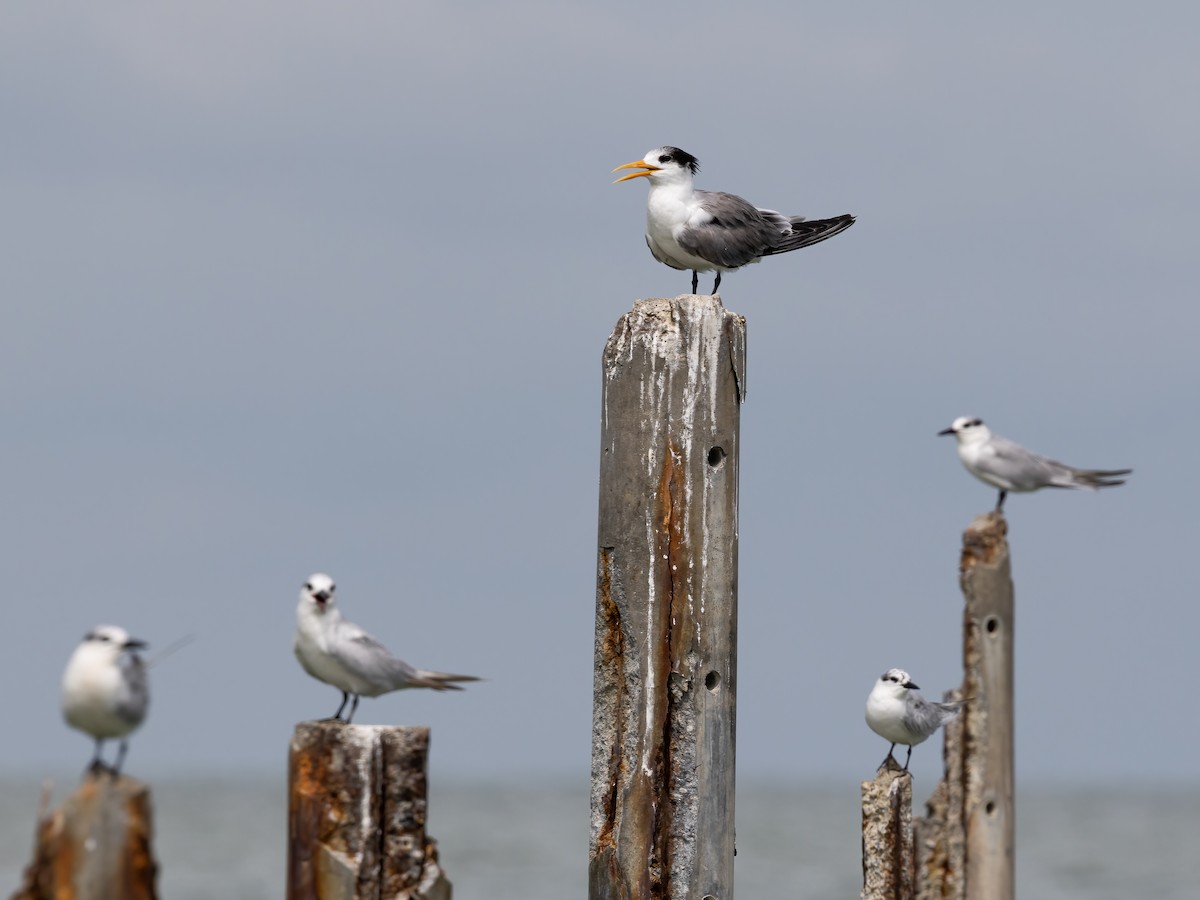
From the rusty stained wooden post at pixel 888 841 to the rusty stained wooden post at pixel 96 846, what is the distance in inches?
193

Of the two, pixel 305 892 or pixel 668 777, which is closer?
pixel 305 892

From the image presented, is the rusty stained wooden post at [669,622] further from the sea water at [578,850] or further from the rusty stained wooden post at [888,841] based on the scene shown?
the sea water at [578,850]

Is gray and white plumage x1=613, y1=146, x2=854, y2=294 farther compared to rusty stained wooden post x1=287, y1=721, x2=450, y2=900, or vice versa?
gray and white plumage x1=613, y1=146, x2=854, y2=294

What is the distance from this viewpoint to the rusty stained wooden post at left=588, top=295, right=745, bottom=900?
33.5 feet

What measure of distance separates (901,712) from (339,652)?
3.97 m

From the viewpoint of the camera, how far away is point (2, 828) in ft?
186

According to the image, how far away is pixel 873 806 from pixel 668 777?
1.37 metres

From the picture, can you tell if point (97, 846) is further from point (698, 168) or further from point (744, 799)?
point (744, 799)

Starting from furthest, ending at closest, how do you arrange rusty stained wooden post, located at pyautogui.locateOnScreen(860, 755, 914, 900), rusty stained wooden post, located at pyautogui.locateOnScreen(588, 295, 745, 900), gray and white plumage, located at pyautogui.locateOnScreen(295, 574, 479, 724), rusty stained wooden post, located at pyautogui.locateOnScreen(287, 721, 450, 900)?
1. rusty stained wooden post, located at pyautogui.locateOnScreen(860, 755, 914, 900)
2. rusty stained wooden post, located at pyautogui.locateOnScreen(588, 295, 745, 900)
3. gray and white plumage, located at pyautogui.locateOnScreen(295, 574, 479, 724)
4. rusty stained wooden post, located at pyautogui.locateOnScreen(287, 721, 450, 900)

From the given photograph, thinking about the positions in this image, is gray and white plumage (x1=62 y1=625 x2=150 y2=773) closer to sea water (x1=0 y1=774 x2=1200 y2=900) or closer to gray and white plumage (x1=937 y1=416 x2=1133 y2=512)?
gray and white plumage (x1=937 y1=416 x2=1133 y2=512)

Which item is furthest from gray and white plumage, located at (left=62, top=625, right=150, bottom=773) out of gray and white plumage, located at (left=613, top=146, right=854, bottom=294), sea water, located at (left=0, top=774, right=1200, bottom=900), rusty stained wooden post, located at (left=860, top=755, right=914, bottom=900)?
sea water, located at (left=0, top=774, right=1200, bottom=900)

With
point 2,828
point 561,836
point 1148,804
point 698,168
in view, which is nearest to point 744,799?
point 1148,804

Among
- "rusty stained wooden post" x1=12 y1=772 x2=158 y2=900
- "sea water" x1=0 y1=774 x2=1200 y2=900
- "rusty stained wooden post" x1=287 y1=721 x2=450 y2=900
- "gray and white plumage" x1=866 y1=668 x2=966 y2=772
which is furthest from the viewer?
"sea water" x1=0 y1=774 x2=1200 y2=900

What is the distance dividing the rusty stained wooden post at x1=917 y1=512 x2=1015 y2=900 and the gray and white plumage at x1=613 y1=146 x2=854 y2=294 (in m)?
2.53
